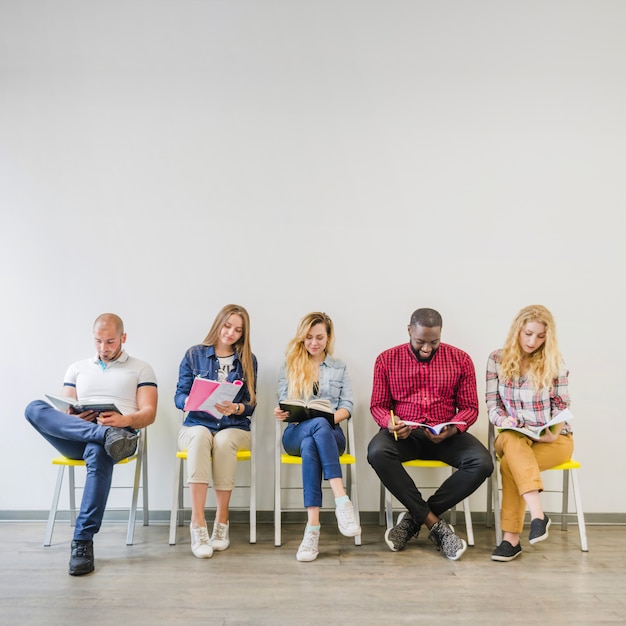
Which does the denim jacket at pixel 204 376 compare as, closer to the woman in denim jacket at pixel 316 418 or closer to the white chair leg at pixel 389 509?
the woman in denim jacket at pixel 316 418

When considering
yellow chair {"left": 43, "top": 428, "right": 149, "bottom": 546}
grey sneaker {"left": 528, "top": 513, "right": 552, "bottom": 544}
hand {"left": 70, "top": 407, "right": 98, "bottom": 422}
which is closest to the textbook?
hand {"left": 70, "top": 407, "right": 98, "bottom": 422}

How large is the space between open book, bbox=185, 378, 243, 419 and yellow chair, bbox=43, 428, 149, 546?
460 millimetres

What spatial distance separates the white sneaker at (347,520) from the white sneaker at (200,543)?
0.64 metres

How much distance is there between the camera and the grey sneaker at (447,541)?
313 centimetres

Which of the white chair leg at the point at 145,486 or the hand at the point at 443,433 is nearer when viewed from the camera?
the hand at the point at 443,433

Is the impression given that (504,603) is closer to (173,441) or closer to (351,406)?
(351,406)

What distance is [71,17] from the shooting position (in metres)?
4.02

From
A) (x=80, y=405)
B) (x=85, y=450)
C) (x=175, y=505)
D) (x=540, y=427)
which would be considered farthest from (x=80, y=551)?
(x=540, y=427)

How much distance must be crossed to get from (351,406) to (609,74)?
257cm

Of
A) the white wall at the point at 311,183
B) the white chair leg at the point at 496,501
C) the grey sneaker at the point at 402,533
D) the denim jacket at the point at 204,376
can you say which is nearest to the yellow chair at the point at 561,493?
the white chair leg at the point at 496,501

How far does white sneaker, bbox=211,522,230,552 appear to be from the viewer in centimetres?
329

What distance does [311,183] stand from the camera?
3996mm

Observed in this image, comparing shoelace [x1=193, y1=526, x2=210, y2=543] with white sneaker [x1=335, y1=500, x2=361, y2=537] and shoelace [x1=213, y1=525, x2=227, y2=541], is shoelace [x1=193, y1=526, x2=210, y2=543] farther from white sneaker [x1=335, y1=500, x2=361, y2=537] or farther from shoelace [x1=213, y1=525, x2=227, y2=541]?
white sneaker [x1=335, y1=500, x2=361, y2=537]

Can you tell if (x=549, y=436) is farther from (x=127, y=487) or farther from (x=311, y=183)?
(x=127, y=487)
